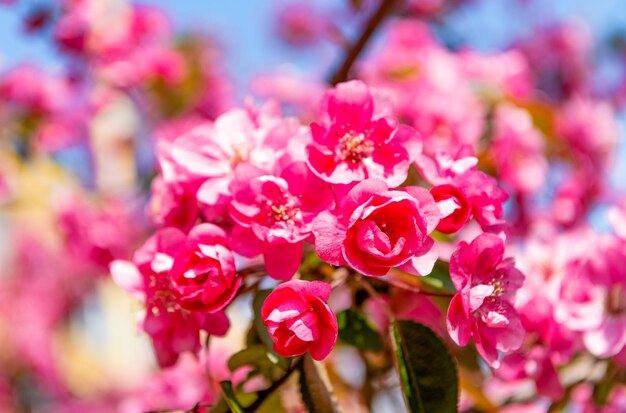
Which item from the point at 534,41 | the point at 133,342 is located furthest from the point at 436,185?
the point at 534,41

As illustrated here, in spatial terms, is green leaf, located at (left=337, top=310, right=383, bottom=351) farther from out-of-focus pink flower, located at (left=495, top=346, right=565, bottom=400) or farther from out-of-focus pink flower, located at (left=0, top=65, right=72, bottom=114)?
out-of-focus pink flower, located at (left=0, top=65, right=72, bottom=114)

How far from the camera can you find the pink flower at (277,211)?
32.7 inches

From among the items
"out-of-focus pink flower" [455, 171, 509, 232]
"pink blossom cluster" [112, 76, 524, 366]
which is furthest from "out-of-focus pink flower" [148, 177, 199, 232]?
"out-of-focus pink flower" [455, 171, 509, 232]

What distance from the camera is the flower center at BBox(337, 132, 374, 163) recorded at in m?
0.85

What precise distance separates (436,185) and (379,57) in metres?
1.52

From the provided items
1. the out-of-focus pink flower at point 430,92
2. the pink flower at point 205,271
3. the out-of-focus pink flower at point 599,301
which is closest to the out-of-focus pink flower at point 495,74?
the out-of-focus pink flower at point 430,92

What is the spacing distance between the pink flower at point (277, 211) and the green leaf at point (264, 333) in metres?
0.09

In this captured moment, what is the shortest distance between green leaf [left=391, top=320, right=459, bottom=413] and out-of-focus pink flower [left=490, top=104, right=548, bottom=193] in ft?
2.64

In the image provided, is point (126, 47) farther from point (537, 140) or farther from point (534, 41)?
point (534, 41)

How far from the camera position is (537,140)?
1723mm

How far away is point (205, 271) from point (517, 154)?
100 centimetres

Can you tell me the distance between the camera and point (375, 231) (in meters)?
0.77

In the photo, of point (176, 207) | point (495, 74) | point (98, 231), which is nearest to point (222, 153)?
point (176, 207)

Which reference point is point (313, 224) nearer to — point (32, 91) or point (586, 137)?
point (586, 137)
